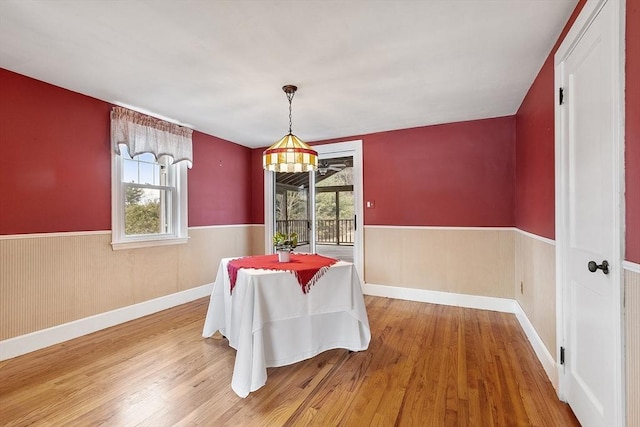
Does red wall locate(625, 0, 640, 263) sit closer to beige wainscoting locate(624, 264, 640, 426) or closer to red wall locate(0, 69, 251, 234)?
beige wainscoting locate(624, 264, 640, 426)

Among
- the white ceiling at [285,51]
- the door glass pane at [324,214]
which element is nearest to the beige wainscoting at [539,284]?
the white ceiling at [285,51]

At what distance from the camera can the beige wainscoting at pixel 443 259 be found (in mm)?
3770

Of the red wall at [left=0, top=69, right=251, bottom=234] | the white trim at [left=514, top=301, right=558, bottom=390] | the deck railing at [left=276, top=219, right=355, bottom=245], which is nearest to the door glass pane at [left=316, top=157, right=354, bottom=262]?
the deck railing at [left=276, top=219, right=355, bottom=245]

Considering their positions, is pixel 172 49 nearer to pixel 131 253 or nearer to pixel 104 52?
pixel 104 52

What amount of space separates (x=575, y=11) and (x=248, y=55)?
6.84 ft

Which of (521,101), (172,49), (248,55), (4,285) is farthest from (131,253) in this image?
(521,101)

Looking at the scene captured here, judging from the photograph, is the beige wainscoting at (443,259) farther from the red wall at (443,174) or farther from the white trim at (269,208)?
the white trim at (269,208)

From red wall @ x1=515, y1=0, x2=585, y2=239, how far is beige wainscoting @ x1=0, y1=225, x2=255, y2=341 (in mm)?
4073

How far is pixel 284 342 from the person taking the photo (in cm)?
233

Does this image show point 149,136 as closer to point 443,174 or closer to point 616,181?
point 443,174

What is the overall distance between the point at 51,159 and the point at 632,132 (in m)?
4.11

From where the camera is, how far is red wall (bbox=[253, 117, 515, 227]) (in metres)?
3.80

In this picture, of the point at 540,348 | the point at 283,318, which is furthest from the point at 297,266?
the point at 540,348

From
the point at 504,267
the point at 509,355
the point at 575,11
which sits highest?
the point at 575,11
